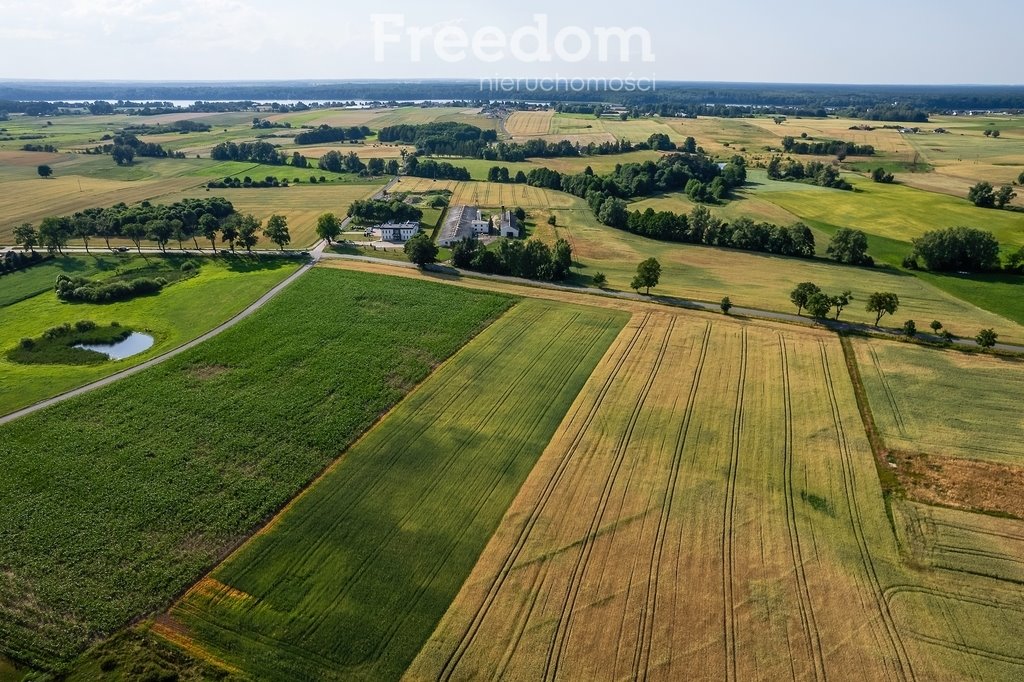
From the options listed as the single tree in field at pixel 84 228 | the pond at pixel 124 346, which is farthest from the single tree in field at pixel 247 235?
the pond at pixel 124 346

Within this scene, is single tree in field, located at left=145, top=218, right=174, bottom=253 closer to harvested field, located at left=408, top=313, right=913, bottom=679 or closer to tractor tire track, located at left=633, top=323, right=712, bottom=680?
harvested field, located at left=408, top=313, right=913, bottom=679

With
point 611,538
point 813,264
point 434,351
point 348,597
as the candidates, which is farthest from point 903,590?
point 813,264

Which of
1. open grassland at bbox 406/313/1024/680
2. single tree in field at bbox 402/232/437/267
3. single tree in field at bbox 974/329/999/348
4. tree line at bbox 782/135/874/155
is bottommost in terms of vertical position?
open grassland at bbox 406/313/1024/680

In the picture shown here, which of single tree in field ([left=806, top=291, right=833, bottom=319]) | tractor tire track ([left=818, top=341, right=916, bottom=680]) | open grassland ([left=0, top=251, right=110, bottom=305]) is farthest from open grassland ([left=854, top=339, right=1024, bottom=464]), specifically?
open grassland ([left=0, top=251, right=110, bottom=305])

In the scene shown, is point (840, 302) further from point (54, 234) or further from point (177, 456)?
point (54, 234)

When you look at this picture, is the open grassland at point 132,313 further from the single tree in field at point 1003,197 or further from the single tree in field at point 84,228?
the single tree in field at point 1003,197

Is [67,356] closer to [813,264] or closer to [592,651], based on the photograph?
[592,651]

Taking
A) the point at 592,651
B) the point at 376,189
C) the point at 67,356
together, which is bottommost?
the point at 592,651
